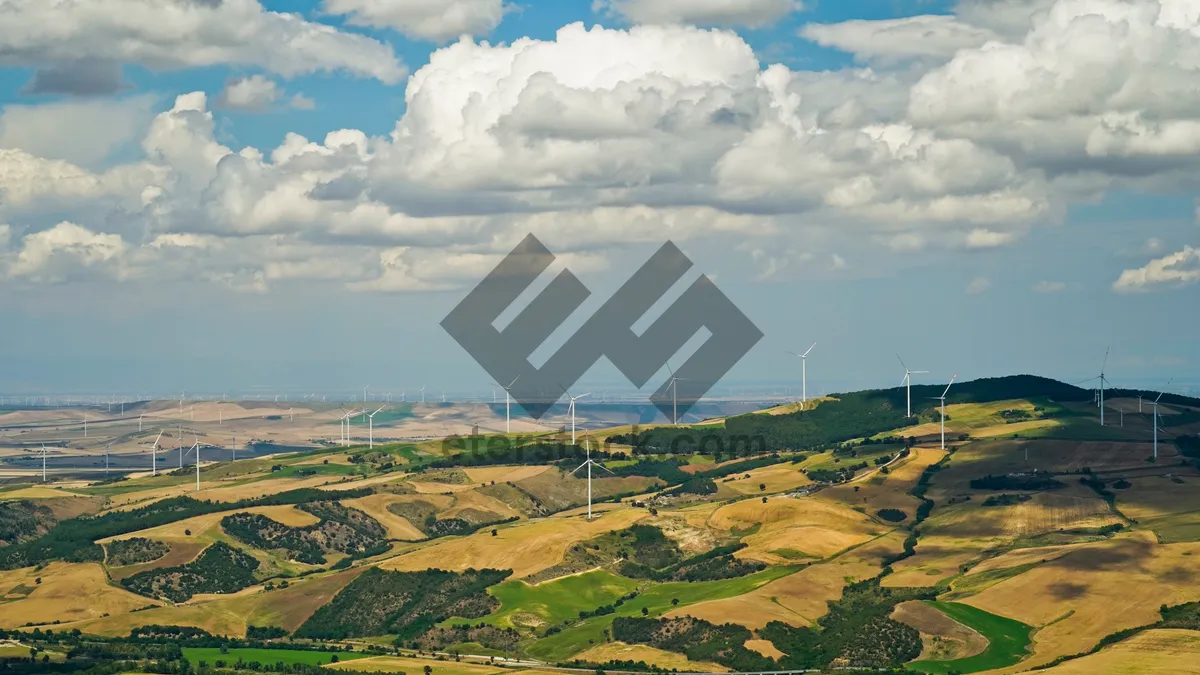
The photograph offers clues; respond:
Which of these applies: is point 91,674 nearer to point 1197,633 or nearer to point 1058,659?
point 1058,659

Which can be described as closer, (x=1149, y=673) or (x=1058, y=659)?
(x=1149, y=673)

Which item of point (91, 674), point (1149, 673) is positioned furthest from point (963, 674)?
point (91, 674)

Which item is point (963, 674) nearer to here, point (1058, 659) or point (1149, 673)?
point (1058, 659)

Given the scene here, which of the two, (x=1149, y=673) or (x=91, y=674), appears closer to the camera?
(x=1149, y=673)

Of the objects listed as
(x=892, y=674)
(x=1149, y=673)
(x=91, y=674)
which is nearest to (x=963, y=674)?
(x=892, y=674)

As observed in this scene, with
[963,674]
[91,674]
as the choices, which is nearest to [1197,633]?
[963,674]
